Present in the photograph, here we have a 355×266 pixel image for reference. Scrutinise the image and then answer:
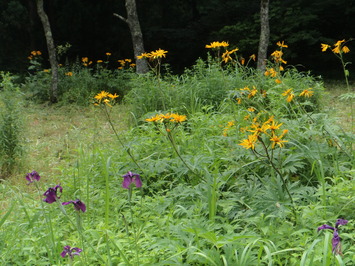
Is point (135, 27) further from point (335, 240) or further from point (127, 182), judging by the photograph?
point (335, 240)

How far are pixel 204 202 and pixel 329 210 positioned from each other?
2.10 ft

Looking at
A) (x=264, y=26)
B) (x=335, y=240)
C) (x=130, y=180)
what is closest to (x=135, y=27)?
(x=264, y=26)

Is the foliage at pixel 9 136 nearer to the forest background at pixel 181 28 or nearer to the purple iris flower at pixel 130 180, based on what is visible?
the purple iris flower at pixel 130 180

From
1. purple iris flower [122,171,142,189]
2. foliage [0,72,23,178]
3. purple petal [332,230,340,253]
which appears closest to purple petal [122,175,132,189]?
purple iris flower [122,171,142,189]

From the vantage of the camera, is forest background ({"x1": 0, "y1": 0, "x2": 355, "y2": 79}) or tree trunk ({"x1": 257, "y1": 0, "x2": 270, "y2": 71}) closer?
tree trunk ({"x1": 257, "y1": 0, "x2": 270, "y2": 71})

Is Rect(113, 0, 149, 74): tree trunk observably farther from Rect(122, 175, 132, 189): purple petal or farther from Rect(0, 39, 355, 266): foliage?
Rect(122, 175, 132, 189): purple petal

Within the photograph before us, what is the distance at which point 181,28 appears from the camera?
11656 millimetres

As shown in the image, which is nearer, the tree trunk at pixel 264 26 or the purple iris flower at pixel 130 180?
the purple iris flower at pixel 130 180

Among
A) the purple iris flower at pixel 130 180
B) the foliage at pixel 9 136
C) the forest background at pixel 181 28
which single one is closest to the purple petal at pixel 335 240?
the purple iris flower at pixel 130 180

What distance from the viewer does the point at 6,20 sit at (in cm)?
1240

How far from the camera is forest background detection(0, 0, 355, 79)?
9.58 metres

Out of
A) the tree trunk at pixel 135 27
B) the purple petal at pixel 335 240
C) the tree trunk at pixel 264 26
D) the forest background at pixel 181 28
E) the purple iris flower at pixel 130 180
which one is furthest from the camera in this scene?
the forest background at pixel 181 28

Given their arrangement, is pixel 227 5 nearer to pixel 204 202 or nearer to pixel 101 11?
pixel 101 11

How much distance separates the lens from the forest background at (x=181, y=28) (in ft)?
31.4
